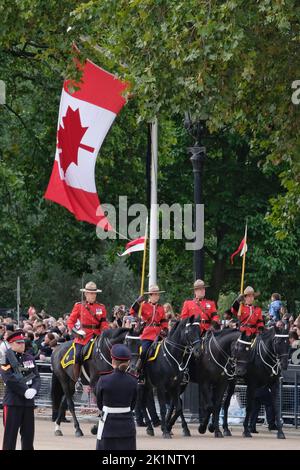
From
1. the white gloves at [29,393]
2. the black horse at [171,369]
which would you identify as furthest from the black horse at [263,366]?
the white gloves at [29,393]

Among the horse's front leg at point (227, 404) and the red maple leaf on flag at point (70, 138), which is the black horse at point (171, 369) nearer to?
the horse's front leg at point (227, 404)

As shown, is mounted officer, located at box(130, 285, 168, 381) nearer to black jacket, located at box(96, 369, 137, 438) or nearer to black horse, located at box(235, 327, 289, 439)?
black horse, located at box(235, 327, 289, 439)

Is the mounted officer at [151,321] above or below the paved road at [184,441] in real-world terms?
above

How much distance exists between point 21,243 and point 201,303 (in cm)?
1369

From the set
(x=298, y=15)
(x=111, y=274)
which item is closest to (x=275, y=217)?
(x=298, y=15)

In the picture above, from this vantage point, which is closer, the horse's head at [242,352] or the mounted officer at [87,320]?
the horse's head at [242,352]

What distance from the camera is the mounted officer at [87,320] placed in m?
24.9

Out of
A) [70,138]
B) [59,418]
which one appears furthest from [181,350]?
[70,138]

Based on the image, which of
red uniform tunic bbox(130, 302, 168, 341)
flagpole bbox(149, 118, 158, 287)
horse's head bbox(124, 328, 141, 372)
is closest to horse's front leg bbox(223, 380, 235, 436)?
red uniform tunic bbox(130, 302, 168, 341)

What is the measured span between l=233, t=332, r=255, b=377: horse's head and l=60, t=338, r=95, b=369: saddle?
256cm

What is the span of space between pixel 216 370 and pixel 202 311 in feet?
3.59

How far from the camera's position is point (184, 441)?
23828 millimetres

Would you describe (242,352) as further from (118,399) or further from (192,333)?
(118,399)

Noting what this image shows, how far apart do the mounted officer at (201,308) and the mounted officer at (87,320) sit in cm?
147
